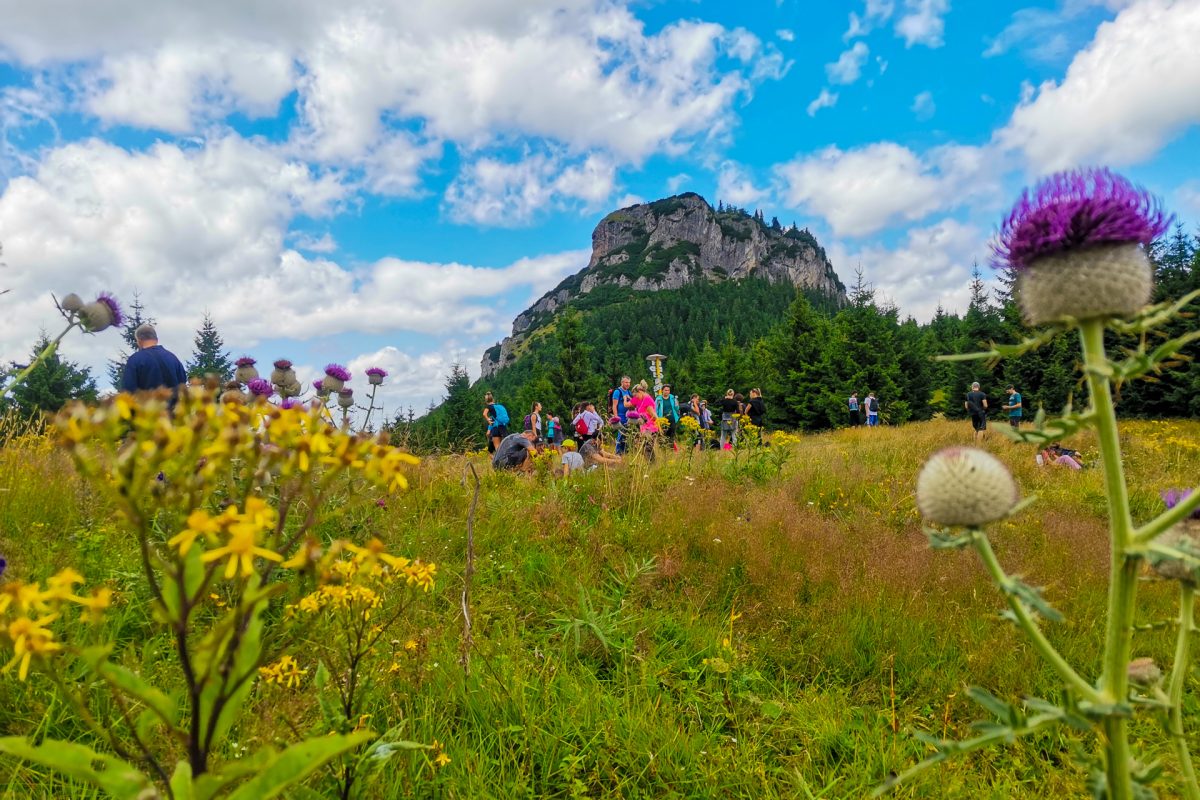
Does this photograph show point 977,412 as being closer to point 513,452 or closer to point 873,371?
point 513,452

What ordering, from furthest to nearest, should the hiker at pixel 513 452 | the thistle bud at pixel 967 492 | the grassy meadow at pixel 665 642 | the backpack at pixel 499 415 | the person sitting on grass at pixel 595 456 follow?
the backpack at pixel 499 415 → the hiker at pixel 513 452 → the person sitting on grass at pixel 595 456 → the grassy meadow at pixel 665 642 → the thistle bud at pixel 967 492

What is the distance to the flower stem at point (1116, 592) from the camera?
1.16m

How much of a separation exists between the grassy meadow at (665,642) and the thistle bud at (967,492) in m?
0.57

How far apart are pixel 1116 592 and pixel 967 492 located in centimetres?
34

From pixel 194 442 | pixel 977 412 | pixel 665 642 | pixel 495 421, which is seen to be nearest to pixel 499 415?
pixel 495 421

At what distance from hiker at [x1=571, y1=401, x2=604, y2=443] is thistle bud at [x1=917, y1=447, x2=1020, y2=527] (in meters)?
Result: 8.72

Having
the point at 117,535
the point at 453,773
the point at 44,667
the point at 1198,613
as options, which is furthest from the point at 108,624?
the point at 1198,613

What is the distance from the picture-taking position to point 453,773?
2.30m

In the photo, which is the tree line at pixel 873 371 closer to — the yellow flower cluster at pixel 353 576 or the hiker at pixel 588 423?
the hiker at pixel 588 423

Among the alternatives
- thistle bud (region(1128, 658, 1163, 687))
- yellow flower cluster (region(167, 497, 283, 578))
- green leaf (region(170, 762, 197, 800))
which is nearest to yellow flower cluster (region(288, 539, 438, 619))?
yellow flower cluster (region(167, 497, 283, 578))

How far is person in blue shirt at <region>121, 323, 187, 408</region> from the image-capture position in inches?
213

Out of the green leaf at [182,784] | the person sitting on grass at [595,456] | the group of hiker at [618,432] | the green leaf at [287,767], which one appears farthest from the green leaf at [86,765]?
the person sitting on grass at [595,456]

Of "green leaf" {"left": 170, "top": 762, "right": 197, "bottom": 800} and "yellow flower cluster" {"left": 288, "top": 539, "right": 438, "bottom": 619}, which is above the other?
"yellow flower cluster" {"left": 288, "top": 539, "right": 438, "bottom": 619}

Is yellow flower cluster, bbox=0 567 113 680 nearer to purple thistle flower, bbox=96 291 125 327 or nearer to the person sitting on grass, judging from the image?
purple thistle flower, bbox=96 291 125 327
